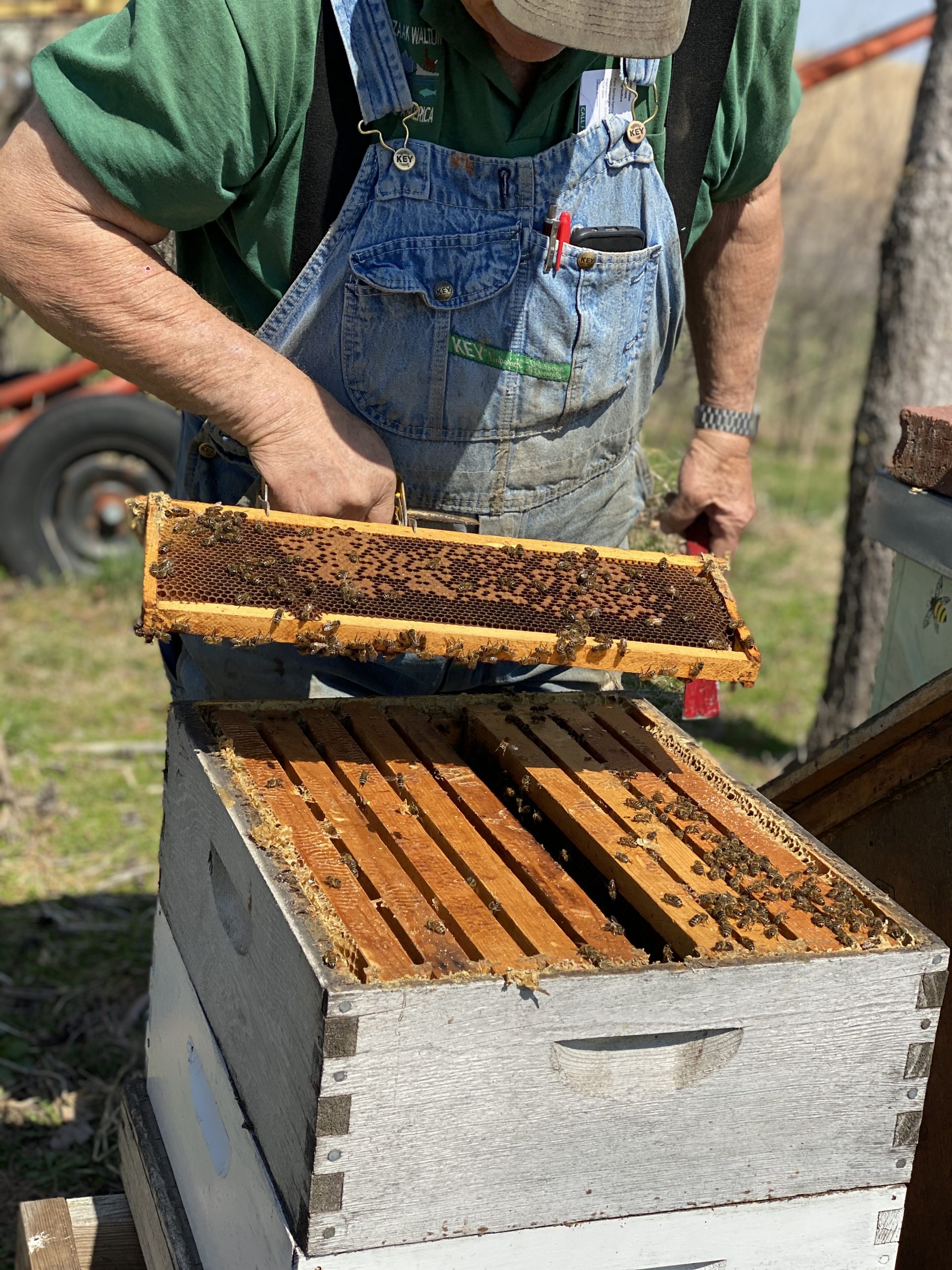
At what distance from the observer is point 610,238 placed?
91.2 inches

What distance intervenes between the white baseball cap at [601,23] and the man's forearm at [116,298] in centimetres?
68

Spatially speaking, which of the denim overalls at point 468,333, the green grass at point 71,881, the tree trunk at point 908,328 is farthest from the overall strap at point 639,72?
the tree trunk at point 908,328

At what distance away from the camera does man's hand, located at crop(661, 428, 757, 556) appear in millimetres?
2941

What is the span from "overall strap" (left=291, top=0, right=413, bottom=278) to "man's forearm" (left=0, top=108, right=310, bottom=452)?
0.86 feet

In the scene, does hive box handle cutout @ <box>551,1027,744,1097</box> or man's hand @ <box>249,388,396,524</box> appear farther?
man's hand @ <box>249,388,396,524</box>

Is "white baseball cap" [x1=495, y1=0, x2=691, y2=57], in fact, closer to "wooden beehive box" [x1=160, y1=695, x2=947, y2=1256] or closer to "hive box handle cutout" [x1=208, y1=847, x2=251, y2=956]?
"wooden beehive box" [x1=160, y1=695, x2=947, y2=1256]

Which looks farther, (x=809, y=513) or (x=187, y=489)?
(x=809, y=513)

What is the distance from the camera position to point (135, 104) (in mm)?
2023

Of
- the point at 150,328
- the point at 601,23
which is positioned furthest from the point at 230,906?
the point at 601,23

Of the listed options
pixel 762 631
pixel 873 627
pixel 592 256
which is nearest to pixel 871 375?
pixel 873 627

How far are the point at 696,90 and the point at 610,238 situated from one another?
374 mm

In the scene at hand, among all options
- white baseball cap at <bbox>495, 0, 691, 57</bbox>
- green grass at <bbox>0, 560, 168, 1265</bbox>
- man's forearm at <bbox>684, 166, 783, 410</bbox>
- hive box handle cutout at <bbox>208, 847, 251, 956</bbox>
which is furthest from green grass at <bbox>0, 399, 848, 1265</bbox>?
white baseball cap at <bbox>495, 0, 691, 57</bbox>

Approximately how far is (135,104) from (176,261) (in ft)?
1.58

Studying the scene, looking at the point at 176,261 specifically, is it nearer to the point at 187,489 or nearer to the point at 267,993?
the point at 187,489
